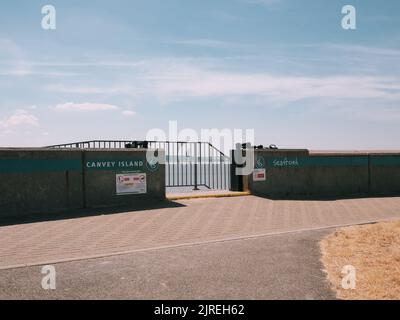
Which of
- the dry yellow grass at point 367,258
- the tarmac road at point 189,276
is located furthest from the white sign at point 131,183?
the dry yellow grass at point 367,258

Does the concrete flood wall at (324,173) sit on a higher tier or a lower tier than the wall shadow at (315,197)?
higher

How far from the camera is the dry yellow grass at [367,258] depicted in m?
5.45

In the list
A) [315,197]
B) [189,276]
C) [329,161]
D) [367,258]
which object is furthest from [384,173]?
[189,276]

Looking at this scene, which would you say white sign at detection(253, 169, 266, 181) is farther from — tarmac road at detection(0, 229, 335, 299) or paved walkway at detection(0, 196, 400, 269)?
tarmac road at detection(0, 229, 335, 299)

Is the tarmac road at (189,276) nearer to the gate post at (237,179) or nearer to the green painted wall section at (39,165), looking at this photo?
the green painted wall section at (39,165)

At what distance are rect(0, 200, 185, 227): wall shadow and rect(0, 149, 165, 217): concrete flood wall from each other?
0.84 ft

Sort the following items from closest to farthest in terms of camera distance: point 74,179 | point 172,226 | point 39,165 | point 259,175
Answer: point 172,226, point 39,165, point 74,179, point 259,175

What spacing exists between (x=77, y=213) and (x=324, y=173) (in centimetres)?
1008

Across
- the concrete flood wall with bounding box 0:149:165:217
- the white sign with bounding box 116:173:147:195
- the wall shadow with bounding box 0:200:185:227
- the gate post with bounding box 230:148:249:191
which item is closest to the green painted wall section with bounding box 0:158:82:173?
the concrete flood wall with bounding box 0:149:165:217

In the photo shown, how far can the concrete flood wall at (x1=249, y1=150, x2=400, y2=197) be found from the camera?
15758mm

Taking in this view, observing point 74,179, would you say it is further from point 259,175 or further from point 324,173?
point 324,173

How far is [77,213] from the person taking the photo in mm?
11445

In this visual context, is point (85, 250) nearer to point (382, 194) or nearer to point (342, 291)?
point (342, 291)
